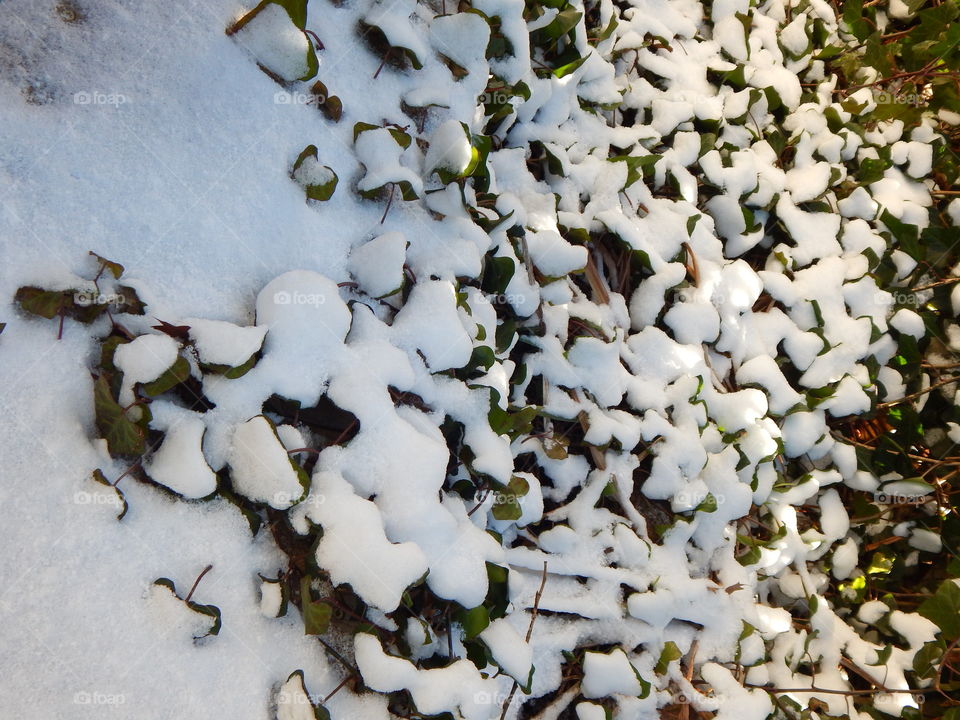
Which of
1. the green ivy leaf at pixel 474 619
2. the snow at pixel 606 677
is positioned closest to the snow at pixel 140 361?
the green ivy leaf at pixel 474 619

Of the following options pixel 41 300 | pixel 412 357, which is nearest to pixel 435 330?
pixel 412 357

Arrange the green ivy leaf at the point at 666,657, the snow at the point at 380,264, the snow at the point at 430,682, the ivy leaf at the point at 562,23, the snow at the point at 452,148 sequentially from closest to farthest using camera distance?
the snow at the point at 430,682, the snow at the point at 380,264, the snow at the point at 452,148, the green ivy leaf at the point at 666,657, the ivy leaf at the point at 562,23

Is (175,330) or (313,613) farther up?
(175,330)

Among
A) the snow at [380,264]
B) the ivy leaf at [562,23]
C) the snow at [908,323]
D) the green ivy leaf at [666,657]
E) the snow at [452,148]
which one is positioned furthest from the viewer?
the snow at [908,323]

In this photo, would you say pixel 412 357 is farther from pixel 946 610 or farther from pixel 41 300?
pixel 946 610

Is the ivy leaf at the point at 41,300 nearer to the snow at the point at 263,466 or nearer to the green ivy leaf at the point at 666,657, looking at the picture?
the snow at the point at 263,466

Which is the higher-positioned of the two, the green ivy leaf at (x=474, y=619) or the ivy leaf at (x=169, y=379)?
the ivy leaf at (x=169, y=379)

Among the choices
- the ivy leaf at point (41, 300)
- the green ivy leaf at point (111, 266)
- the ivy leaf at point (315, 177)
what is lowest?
the ivy leaf at point (41, 300)

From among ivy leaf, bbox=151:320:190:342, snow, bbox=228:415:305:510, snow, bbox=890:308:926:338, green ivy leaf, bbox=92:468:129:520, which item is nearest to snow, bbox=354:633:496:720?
snow, bbox=228:415:305:510

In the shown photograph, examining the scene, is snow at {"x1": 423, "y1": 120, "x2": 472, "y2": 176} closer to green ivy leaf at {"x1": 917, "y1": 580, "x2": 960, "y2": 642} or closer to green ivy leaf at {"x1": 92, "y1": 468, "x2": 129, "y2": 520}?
green ivy leaf at {"x1": 92, "y1": 468, "x2": 129, "y2": 520}

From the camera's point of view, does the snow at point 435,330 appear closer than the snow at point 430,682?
No
